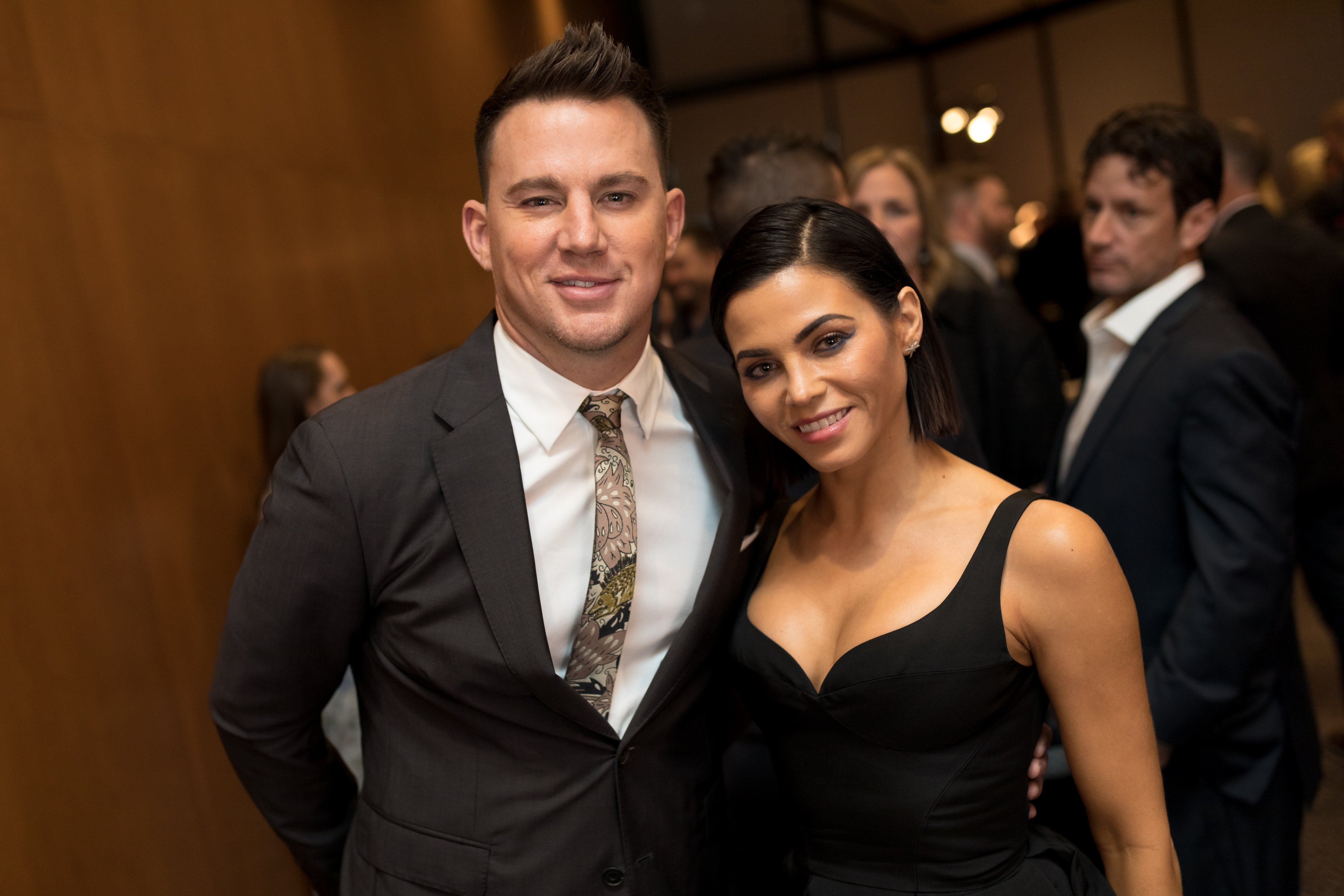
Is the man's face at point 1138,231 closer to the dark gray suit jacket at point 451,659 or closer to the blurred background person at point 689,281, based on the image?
the dark gray suit jacket at point 451,659

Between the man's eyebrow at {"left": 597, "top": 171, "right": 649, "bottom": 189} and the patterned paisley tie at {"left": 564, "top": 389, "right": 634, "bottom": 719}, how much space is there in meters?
0.31

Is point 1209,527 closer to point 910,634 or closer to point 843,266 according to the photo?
point 910,634

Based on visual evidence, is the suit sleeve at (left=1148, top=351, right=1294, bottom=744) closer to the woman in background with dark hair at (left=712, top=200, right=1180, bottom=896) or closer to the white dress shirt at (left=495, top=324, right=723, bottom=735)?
the woman in background with dark hair at (left=712, top=200, right=1180, bottom=896)

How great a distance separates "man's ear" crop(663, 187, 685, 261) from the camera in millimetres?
1646

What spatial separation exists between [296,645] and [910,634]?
911mm

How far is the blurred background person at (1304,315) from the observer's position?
3041 millimetres

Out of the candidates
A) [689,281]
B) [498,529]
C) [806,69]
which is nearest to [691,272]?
[689,281]

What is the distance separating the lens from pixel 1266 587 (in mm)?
1938

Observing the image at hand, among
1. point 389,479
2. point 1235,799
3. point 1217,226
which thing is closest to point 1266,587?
point 1235,799

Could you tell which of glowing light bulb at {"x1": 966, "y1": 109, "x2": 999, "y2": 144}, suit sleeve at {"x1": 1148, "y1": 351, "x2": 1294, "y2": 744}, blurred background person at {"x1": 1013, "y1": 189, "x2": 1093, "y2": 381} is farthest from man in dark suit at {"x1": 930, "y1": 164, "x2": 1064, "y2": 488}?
glowing light bulb at {"x1": 966, "y1": 109, "x2": 999, "y2": 144}

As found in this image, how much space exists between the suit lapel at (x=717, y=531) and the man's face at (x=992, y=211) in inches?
133

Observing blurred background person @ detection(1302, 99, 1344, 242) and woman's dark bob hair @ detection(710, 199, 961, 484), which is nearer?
woman's dark bob hair @ detection(710, 199, 961, 484)

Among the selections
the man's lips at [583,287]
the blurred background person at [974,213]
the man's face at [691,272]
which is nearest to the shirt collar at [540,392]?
the man's lips at [583,287]

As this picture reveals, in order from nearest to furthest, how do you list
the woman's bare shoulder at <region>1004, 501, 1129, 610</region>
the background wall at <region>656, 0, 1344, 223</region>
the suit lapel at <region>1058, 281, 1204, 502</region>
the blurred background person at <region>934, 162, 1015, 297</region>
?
the woman's bare shoulder at <region>1004, 501, 1129, 610</region>
the suit lapel at <region>1058, 281, 1204, 502</region>
the blurred background person at <region>934, 162, 1015, 297</region>
the background wall at <region>656, 0, 1344, 223</region>
